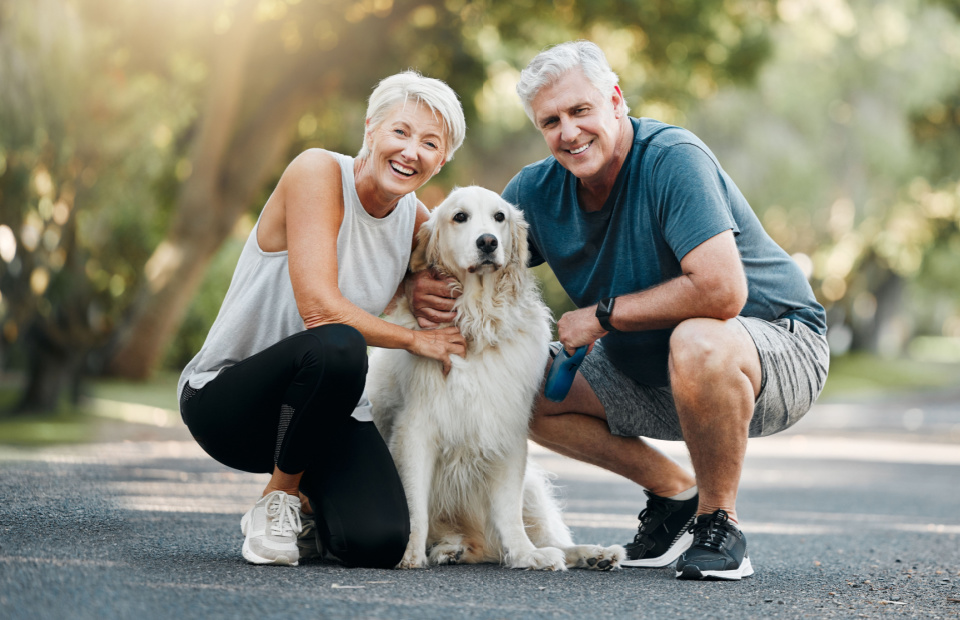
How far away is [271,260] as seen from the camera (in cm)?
383

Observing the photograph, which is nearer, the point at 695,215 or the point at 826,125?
the point at 695,215

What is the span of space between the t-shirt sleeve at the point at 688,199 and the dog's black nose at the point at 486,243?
69cm

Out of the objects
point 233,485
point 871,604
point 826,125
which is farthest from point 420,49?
point 826,125

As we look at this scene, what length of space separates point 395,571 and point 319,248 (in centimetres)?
122

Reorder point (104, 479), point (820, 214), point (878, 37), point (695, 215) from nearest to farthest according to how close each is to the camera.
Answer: point (695, 215), point (104, 479), point (878, 37), point (820, 214)

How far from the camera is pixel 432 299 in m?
4.08

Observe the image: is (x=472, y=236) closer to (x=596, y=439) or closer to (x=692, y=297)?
(x=692, y=297)

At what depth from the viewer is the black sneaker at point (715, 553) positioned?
3.52 metres

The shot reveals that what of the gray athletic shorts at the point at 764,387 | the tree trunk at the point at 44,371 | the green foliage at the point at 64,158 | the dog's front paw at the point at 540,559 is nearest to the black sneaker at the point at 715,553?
the dog's front paw at the point at 540,559

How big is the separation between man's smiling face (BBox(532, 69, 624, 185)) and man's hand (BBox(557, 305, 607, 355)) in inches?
22.5

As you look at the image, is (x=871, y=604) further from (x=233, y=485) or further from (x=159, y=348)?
(x=159, y=348)

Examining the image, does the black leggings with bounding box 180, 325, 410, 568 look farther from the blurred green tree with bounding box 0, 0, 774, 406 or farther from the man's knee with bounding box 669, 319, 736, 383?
the blurred green tree with bounding box 0, 0, 774, 406

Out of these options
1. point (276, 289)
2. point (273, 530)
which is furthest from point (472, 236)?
point (273, 530)

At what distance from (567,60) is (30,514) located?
9.48 ft
